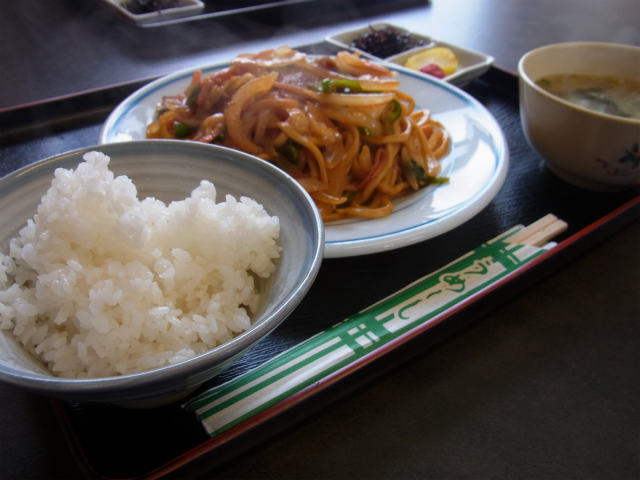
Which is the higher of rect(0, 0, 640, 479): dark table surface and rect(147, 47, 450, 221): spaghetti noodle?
rect(147, 47, 450, 221): spaghetti noodle

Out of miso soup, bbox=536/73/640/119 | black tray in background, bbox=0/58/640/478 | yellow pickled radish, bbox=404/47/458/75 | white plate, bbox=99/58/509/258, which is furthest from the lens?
yellow pickled radish, bbox=404/47/458/75

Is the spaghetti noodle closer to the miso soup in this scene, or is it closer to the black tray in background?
the black tray in background

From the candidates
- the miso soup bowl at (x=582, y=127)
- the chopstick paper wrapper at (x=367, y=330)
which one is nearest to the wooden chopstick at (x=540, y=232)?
the chopstick paper wrapper at (x=367, y=330)

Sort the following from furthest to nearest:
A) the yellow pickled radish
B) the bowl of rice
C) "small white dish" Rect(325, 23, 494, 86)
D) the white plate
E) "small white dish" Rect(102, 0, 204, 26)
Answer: "small white dish" Rect(102, 0, 204, 26), the yellow pickled radish, "small white dish" Rect(325, 23, 494, 86), the white plate, the bowl of rice

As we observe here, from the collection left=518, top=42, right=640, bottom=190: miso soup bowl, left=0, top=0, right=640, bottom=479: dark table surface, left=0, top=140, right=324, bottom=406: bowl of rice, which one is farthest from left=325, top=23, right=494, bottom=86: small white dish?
left=0, top=140, right=324, bottom=406: bowl of rice

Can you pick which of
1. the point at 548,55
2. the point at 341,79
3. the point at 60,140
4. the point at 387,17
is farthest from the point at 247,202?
the point at 387,17

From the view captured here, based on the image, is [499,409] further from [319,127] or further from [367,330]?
[319,127]

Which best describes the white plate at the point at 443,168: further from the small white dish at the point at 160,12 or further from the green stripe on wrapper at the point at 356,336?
the small white dish at the point at 160,12

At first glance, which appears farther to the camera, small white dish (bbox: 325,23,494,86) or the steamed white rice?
small white dish (bbox: 325,23,494,86)
